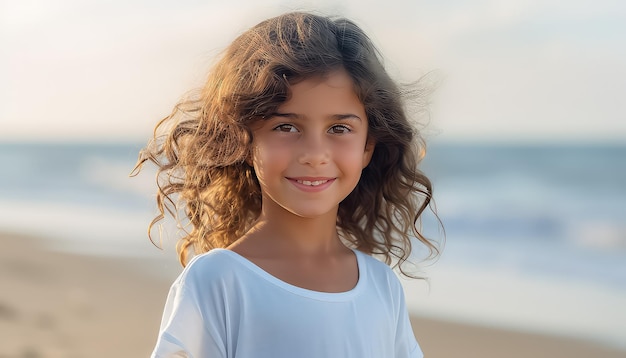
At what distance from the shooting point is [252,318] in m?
2.29

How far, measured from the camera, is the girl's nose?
7.69 feet

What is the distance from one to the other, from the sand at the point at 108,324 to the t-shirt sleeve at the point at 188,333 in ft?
9.79

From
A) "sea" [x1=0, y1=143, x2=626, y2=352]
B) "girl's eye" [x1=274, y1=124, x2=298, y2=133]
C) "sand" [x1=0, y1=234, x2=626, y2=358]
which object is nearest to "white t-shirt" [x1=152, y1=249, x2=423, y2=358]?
"girl's eye" [x1=274, y1=124, x2=298, y2=133]

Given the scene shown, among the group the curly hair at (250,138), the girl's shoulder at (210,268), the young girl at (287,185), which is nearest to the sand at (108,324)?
the curly hair at (250,138)

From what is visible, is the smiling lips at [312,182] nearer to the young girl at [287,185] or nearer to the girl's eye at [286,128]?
the young girl at [287,185]

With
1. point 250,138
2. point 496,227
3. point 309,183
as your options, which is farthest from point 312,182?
point 496,227

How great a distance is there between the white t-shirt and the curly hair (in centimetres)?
39

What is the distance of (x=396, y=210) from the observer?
2.97 metres

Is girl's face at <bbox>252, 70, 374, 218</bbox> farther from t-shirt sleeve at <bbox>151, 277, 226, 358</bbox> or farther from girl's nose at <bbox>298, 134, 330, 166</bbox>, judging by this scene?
t-shirt sleeve at <bbox>151, 277, 226, 358</bbox>

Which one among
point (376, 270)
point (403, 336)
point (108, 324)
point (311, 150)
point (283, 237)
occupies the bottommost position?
point (108, 324)

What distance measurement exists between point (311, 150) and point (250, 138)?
0.21 meters

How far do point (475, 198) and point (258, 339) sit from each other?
9.48m

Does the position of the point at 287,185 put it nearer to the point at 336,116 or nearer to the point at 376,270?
the point at 336,116

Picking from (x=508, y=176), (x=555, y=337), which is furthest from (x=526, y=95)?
(x=555, y=337)
